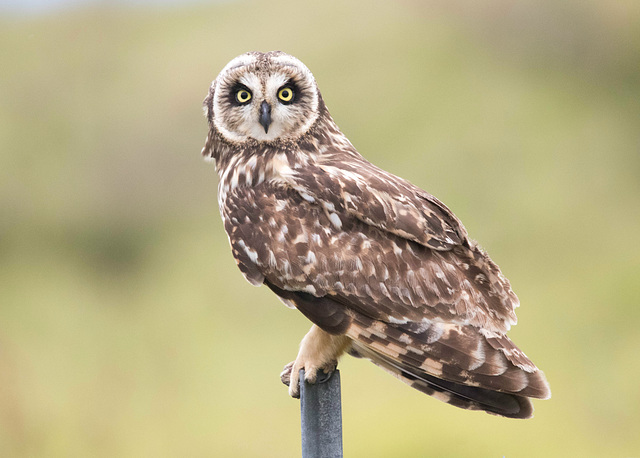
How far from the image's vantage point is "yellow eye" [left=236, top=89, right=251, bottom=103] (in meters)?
1.81

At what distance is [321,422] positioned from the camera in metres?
1.55

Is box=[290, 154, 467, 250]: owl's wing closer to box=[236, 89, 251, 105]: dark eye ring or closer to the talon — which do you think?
box=[236, 89, 251, 105]: dark eye ring

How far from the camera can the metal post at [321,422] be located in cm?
155

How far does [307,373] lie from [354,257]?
0.29 meters

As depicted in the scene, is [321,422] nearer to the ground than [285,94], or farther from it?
nearer to the ground

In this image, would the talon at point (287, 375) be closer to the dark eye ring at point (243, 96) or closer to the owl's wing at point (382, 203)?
the owl's wing at point (382, 203)

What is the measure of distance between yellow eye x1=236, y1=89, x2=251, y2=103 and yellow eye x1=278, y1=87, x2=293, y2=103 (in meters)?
0.08

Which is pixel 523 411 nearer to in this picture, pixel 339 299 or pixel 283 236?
pixel 339 299

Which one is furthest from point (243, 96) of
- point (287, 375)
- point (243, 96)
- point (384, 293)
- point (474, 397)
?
point (474, 397)

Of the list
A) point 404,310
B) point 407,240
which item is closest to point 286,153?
point 407,240

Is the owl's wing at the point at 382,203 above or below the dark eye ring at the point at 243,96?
below

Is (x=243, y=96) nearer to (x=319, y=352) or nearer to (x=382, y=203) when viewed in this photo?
(x=382, y=203)

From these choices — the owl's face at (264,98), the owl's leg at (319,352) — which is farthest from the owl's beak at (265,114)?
the owl's leg at (319,352)

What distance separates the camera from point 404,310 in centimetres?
165
